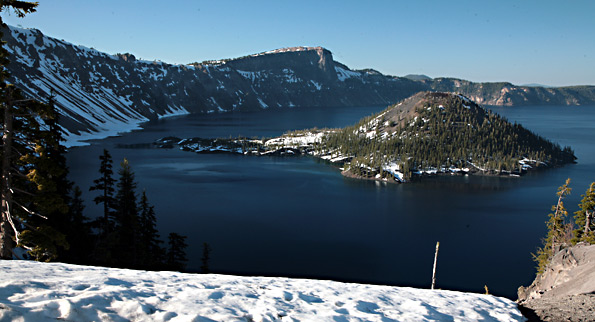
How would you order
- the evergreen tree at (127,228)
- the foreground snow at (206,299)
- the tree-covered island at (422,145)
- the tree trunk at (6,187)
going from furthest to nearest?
the tree-covered island at (422,145) → the evergreen tree at (127,228) → the tree trunk at (6,187) → the foreground snow at (206,299)

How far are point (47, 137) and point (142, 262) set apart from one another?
22.1 metres

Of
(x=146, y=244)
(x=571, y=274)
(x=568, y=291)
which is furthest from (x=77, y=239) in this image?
(x=571, y=274)

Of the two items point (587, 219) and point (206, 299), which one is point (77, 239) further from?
point (587, 219)

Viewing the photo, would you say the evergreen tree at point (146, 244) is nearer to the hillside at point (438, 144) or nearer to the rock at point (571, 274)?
the rock at point (571, 274)

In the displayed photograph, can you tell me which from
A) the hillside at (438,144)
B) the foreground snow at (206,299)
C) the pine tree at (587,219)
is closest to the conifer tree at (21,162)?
the foreground snow at (206,299)

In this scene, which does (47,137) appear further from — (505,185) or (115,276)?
(505,185)

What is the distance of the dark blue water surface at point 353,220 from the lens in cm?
4209

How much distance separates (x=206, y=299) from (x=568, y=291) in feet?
44.2

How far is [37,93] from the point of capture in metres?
153

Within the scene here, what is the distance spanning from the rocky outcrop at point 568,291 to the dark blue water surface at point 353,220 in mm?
20896

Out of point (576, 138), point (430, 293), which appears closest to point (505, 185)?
point (430, 293)

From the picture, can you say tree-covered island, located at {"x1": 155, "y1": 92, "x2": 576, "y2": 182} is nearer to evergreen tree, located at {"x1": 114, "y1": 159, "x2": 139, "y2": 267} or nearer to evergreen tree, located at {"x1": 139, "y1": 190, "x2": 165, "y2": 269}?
evergreen tree, located at {"x1": 139, "y1": 190, "x2": 165, "y2": 269}

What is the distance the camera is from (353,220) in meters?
59.7

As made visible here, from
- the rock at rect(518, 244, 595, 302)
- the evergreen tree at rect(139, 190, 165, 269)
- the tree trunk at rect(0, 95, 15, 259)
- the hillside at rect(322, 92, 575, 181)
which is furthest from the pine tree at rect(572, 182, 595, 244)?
the hillside at rect(322, 92, 575, 181)
